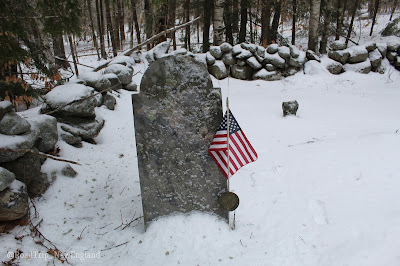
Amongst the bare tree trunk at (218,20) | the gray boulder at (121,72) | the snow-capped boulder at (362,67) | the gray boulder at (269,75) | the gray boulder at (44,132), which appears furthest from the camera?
the bare tree trunk at (218,20)

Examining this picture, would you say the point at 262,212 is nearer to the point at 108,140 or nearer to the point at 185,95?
the point at 185,95

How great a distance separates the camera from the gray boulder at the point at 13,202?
2766 millimetres

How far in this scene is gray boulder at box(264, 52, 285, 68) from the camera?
10492mm

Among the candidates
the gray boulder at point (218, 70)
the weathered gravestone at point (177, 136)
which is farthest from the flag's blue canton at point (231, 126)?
the gray boulder at point (218, 70)

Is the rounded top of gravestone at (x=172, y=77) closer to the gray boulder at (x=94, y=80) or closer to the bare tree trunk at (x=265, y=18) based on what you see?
the gray boulder at (x=94, y=80)

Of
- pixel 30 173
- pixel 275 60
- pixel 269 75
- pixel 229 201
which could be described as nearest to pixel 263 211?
pixel 229 201

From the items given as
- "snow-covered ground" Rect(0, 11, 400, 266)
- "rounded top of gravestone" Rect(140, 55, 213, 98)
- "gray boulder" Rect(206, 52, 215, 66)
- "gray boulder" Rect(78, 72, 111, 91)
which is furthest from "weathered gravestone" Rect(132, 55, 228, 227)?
"gray boulder" Rect(206, 52, 215, 66)

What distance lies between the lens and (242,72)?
10.8 meters

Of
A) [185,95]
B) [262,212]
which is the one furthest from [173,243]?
[185,95]

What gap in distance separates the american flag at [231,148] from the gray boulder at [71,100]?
10.2 feet

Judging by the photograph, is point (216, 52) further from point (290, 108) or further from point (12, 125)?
point (12, 125)

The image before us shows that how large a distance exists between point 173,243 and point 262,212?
1.22 m

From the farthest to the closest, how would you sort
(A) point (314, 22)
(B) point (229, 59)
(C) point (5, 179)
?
(A) point (314, 22) → (B) point (229, 59) → (C) point (5, 179)

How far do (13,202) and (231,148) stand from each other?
2.53 m
